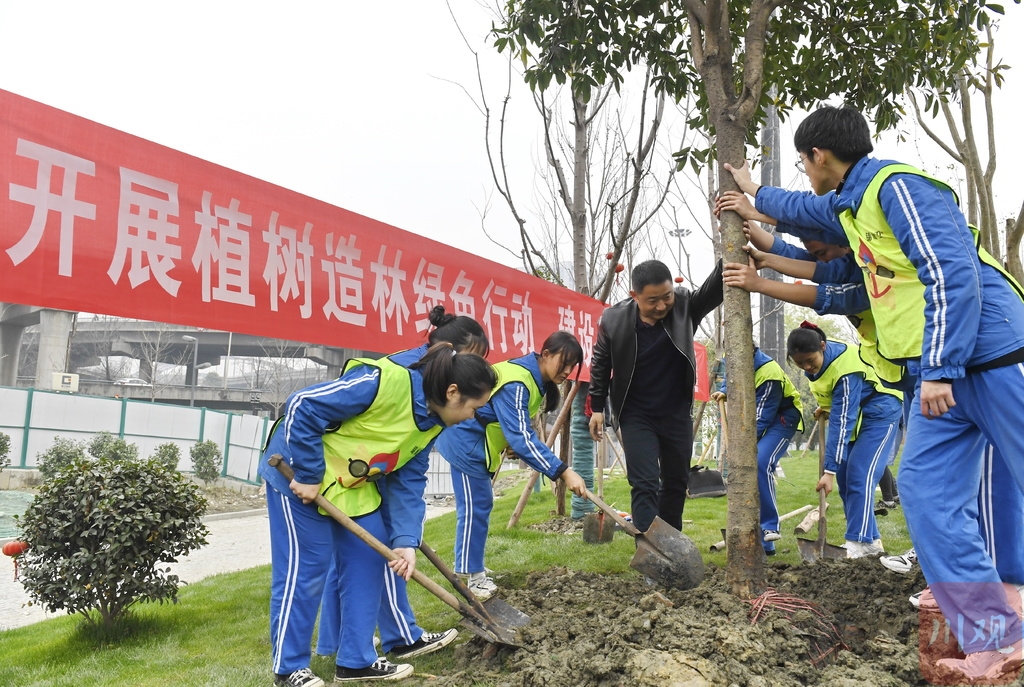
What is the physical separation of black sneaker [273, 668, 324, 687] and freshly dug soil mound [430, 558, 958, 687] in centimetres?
47

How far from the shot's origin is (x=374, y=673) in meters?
3.15

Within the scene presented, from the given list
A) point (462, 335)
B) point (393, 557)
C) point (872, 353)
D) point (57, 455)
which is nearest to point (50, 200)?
point (462, 335)

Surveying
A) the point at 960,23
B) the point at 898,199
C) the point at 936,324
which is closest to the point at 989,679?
the point at 936,324

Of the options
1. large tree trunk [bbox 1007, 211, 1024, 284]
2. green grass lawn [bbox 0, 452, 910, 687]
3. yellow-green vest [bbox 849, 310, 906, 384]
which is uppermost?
large tree trunk [bbox 1007, 211, 1024, 284]

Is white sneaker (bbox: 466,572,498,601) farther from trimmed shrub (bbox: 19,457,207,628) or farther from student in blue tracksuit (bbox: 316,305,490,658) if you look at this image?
trimmed shrub (bbox: 19,457,207,628)

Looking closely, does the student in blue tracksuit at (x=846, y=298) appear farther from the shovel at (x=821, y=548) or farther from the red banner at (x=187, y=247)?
the red banner at (x=187, y=247)

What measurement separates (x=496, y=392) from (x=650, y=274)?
42.8 inches

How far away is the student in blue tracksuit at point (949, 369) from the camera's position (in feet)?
7.48

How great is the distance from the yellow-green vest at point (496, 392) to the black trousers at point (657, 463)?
0.58m

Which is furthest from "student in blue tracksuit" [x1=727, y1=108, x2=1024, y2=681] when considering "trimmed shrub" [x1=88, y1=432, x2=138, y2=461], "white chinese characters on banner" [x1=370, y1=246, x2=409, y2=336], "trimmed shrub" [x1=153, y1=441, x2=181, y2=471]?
"trimmed shrub" [x1=153, y1=441, x2=181, y2=471]

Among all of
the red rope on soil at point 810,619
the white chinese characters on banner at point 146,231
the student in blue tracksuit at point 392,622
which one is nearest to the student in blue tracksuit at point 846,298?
the red rope on soil at point 810,619

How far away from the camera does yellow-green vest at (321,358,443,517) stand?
10.4 ft

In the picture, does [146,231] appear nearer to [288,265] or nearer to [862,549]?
[288,265]

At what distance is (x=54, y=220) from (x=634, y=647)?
3.09 metres
